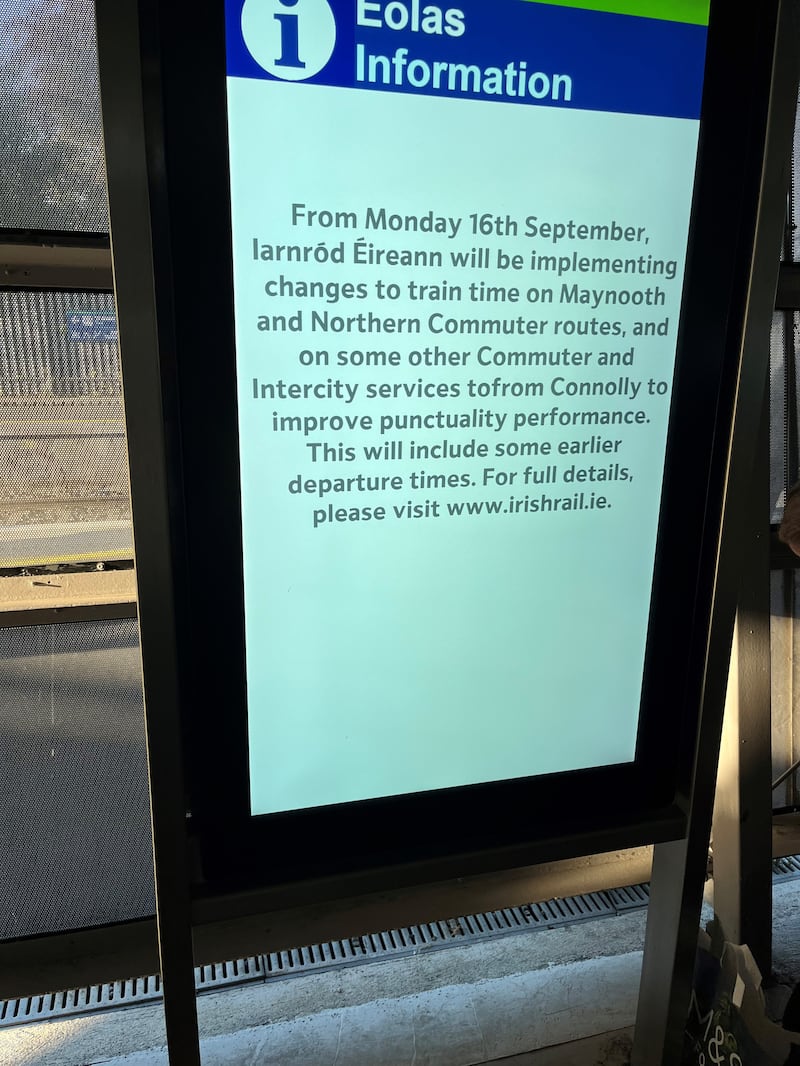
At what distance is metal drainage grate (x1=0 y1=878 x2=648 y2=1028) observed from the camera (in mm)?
1729

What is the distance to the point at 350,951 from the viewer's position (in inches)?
75.1

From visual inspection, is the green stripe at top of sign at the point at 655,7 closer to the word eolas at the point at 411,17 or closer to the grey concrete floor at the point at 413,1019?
the word eolas at the point at 411,17

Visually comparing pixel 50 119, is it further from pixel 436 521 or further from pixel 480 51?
pixel 436 521

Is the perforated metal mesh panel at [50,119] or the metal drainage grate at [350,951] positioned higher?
the perforated metal mesh panel at [50,119]

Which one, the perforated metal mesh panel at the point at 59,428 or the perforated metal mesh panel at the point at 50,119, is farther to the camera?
the perforated metal mesh panel at the point at 59,428

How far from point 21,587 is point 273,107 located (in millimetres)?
1096

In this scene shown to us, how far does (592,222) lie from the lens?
3.54 feet

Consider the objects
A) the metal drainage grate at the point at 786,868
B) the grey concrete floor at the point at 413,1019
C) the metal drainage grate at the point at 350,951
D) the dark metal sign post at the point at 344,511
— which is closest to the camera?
the dark metal sign post at the point at 344,511

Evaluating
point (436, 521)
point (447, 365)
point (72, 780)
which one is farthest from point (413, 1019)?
point (447, 365)

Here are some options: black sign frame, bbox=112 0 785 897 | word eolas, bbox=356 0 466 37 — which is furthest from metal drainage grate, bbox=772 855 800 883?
word eolas, bbox=356 0 466 37

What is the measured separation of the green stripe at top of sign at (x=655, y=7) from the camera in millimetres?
1004

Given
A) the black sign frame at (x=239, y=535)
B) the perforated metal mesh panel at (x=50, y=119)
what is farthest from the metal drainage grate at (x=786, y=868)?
the perforated metal mesh panel at (x=50, y=119)

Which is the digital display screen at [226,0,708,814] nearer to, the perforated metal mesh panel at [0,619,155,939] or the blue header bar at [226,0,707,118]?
the blue header bar at [226,0,707,118]

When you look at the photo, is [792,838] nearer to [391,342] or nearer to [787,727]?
[787,727]
